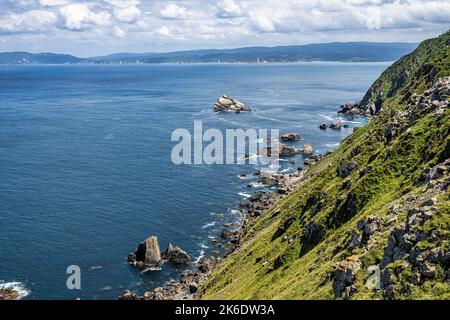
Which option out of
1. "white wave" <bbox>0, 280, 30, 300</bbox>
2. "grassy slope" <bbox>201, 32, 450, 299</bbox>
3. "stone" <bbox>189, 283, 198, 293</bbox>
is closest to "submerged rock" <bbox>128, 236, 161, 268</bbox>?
"stone" <bbox>189, 283, 198, 293</bbox>

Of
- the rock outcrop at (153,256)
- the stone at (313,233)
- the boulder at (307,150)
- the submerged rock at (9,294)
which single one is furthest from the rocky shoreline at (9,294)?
the boulder at (307,150)

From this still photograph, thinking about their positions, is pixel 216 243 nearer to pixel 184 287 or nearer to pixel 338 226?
pixel 184 287

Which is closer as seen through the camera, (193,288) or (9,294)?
(9,294)

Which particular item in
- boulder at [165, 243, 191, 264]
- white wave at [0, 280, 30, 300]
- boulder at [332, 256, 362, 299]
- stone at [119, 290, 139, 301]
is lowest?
stone at [119, 290, 139, 301]

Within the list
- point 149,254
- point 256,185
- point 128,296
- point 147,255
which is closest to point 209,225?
point 149,254

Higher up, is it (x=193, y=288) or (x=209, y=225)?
(x=209, y=225)

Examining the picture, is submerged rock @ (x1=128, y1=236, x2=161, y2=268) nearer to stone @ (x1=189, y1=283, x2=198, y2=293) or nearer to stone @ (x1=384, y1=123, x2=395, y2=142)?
stone @ (x1=189, y1=283, x2=198, y2=293)
